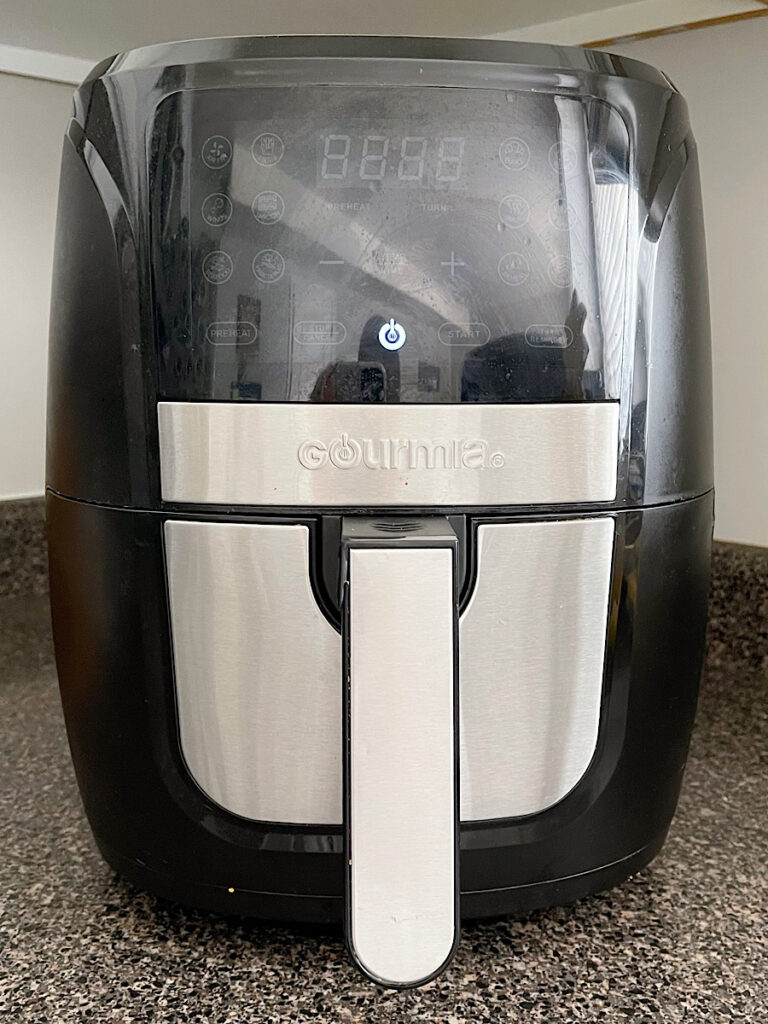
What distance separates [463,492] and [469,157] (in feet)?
0.47

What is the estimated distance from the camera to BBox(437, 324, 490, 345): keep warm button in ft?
1.52

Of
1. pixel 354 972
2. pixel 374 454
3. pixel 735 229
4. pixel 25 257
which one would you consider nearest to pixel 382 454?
pixel 374 454

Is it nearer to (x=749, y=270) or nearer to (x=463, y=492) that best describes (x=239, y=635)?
(x=463, y=492)

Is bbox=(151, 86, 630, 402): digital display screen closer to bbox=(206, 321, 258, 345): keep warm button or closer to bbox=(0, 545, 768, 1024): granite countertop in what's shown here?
bbox=(206, 321, 258, 345): keep warm button

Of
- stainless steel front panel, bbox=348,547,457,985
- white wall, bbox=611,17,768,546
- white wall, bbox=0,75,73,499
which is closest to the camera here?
stainless steel front panel, bbox=348,547,457,985

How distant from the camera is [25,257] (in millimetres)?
1146

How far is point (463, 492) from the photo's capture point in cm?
46

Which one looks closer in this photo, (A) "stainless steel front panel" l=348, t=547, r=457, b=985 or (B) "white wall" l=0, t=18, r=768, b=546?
(A) "stainless steel front panel" l=348, t=547, r=457, b=985

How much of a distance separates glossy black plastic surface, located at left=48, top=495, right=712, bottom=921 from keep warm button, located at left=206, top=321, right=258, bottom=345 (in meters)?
0.08

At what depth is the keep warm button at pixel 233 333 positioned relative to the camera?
0.46 metres

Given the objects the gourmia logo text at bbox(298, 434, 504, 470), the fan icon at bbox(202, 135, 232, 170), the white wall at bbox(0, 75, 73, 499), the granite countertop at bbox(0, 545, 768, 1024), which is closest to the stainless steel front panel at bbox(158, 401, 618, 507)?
the gourmia logo text at bbox(298, 434, 504, 470)

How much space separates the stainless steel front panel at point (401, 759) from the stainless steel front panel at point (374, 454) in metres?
0.05

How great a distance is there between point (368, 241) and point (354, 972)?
33cm

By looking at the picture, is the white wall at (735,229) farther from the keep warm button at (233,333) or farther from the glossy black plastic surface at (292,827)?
the keep warm button at (233,333)
